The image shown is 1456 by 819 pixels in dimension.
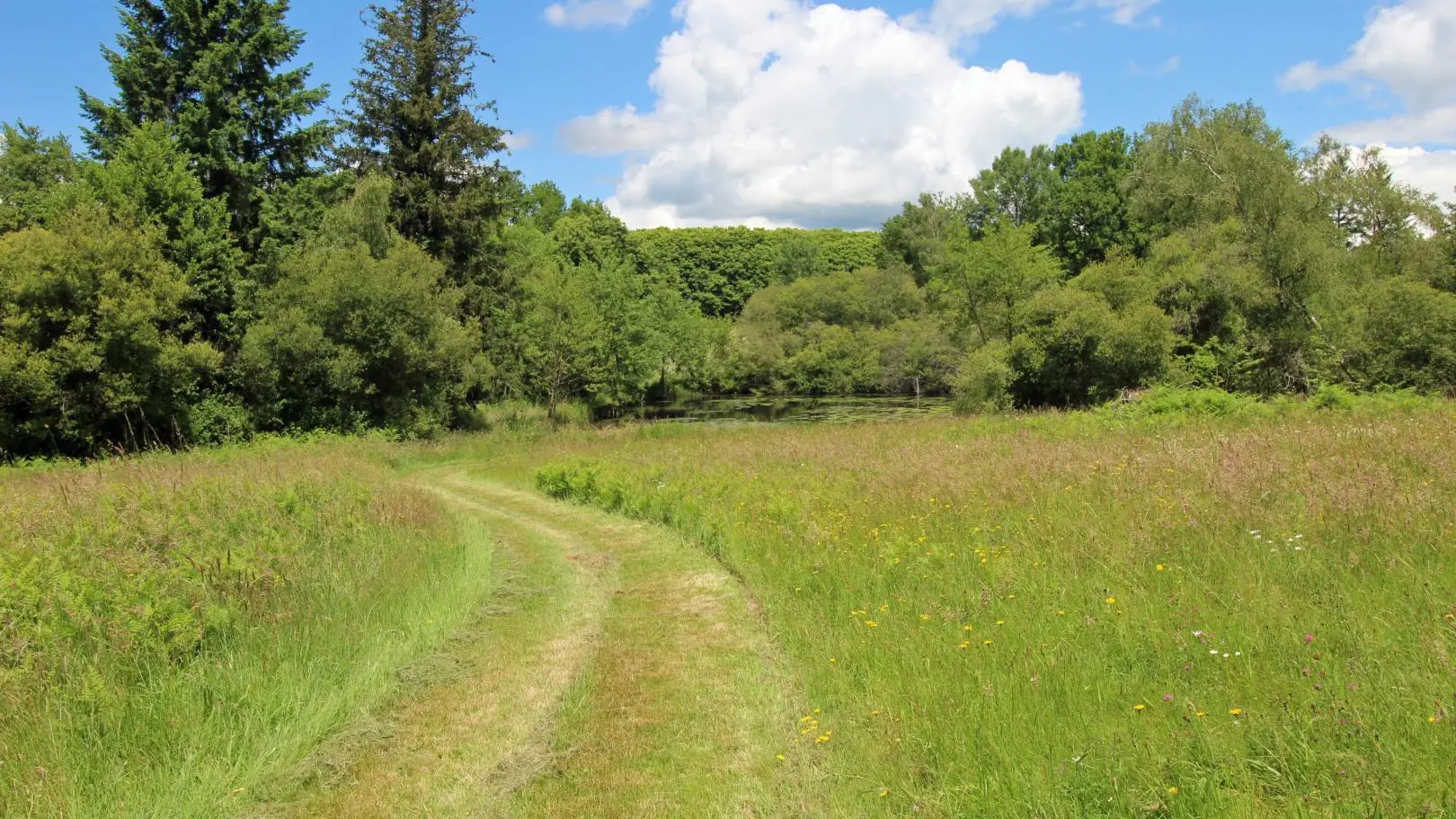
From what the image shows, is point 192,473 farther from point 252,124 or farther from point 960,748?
point 252,124

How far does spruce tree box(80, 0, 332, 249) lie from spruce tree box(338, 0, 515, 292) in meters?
4.71

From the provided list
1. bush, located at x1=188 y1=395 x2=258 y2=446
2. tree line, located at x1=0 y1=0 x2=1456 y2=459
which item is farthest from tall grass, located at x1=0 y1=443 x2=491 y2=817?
bush, located at x1=188 y1=395 x2=258 y2=446

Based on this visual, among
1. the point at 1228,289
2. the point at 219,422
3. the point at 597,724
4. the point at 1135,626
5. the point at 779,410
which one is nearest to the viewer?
the point at 1135,626

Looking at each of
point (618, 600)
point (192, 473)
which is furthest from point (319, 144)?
point (618, 600)

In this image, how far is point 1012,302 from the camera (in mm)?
36281

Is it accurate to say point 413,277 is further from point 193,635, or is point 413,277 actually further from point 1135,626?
point 1135,626

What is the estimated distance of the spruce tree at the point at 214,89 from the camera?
31.7 metres

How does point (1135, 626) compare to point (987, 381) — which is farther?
point (987, 381)

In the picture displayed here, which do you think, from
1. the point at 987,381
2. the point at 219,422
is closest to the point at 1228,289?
the point at 987,381

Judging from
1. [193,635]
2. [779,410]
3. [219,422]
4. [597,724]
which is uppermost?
[219,422]

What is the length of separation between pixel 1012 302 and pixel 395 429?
2843 centimetres

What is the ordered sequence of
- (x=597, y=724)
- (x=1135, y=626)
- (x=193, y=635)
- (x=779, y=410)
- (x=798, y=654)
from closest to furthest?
(x=1135, y=626) → (x=597, y=724) → (x=193, y=635) → (x=798, y=654) → (x=779, y=410)

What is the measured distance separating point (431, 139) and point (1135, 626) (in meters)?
42.9

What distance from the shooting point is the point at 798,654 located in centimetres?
609
